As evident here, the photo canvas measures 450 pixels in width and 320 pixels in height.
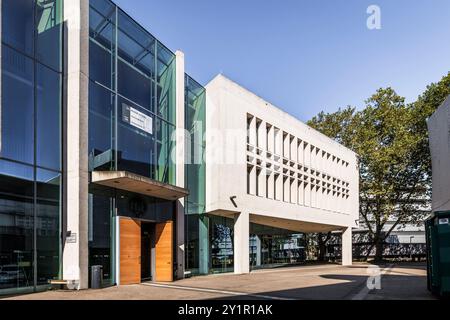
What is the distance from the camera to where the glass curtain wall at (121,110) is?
17.8m

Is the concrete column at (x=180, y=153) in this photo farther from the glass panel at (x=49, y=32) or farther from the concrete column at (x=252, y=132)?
the glass panel at (x=49, y=32)

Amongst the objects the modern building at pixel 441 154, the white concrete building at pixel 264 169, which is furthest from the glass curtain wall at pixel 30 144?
the modern building at pixel 441 154

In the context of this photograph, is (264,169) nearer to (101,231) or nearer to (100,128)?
(100,128)

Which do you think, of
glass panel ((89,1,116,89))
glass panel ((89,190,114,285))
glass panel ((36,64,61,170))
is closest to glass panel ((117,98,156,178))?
glass panel ((89,1,116,89))

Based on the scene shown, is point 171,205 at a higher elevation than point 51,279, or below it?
higher

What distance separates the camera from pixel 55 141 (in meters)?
16.4

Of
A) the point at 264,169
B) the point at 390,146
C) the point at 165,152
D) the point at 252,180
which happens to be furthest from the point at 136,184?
the point at 390,146

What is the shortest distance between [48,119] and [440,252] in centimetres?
1268

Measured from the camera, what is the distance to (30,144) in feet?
50.5

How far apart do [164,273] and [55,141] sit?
766 cm
